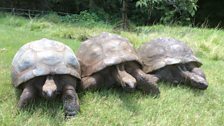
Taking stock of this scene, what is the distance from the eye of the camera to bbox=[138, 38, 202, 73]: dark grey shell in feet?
17.6

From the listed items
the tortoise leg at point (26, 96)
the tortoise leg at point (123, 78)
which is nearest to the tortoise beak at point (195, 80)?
the tortoise leg at point (123, 78)

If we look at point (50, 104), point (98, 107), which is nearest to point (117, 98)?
point (98, 107)

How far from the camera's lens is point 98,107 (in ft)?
14.8

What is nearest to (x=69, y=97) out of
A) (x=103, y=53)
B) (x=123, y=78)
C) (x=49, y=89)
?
(x=49, y=89)

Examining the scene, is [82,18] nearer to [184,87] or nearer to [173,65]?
[173,65]

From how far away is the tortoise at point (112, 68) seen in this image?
4.76 m

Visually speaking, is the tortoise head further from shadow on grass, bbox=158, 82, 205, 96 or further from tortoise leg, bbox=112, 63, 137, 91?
shadow on grass, bbox=158, 82, 205, 96

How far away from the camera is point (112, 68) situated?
4.83m

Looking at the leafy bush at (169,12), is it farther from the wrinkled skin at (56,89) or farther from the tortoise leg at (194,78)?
the wrinkled skin at (56,89)

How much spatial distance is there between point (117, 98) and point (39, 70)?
0.94 metres

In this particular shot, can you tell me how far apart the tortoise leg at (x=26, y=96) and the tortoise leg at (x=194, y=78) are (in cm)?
→ 192

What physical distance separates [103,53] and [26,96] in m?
1.08

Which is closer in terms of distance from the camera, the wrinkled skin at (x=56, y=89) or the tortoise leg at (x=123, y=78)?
the wrinkled skin at (x=56, y=89)

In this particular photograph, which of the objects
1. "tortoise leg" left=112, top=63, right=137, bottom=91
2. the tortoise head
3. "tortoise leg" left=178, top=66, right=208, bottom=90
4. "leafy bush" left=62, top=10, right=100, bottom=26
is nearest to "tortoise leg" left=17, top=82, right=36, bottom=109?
the tortoise head
